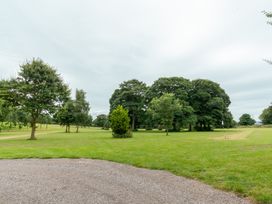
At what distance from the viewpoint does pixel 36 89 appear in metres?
30.1

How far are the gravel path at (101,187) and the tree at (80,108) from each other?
1813 inches

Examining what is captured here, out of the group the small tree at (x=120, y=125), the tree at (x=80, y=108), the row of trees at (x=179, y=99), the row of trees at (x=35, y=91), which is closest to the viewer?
the row of trees at (x=35, y=91)

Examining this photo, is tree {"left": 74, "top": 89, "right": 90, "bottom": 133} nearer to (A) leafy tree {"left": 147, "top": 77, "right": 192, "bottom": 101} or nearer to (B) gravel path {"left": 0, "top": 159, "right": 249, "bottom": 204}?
(A) leafy tree {"left": 147, "top": 77, "right": 192, "bottom": 101}

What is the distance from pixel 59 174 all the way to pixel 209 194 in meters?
4.74

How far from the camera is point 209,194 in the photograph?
21.3 feet

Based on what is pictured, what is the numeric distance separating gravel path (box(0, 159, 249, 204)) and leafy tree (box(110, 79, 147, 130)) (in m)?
48.8

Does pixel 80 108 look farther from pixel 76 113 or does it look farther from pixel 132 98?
pixel 132 98

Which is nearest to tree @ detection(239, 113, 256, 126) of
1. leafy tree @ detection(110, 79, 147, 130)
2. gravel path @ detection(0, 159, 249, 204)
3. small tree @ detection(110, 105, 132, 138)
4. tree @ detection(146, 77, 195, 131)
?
tree @ detection(146, 77, 195, 131)

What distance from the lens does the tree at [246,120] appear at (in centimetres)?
12162

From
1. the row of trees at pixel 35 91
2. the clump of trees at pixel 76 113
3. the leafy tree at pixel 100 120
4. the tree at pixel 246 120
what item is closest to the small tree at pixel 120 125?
the row of trees at pixel 35 91

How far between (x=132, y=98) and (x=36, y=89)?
3179cm

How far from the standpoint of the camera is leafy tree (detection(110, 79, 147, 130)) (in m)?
59.0

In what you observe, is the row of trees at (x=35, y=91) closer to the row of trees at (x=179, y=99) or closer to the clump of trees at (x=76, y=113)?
the clump of trees at (x=76, y=113)

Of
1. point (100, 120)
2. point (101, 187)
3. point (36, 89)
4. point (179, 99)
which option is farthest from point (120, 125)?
point (100, 120)
